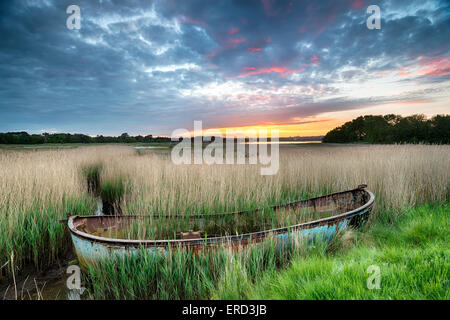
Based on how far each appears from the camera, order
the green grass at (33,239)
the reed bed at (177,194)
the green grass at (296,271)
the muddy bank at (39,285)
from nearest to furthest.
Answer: the green grass at (296,271) → the muddy bank at (39,285) → the green grass at (33,239) → the reed bed at (177,194)

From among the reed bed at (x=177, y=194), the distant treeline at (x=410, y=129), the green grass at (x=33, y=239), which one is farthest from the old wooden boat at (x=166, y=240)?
the distant treeline at (x=410, y=129)

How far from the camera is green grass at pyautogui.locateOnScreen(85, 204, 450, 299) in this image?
2197 mm

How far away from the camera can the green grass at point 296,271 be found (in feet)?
7.21

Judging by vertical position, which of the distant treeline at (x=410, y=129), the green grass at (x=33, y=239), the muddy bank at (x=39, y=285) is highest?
the distant treeline at (x=410, y=129)

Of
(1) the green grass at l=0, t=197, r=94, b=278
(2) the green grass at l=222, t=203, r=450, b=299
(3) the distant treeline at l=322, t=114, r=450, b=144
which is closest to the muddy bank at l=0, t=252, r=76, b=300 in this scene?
(1) the green grass at l=0, t=197, r=94, b=278

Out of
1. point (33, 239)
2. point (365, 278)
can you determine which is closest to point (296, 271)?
point (365, 278)

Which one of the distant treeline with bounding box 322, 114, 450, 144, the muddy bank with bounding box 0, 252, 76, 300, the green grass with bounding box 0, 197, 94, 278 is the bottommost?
the muddy bank with bounding box 0, 252, 76, 300

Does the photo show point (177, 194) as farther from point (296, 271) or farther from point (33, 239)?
point (296, 271)

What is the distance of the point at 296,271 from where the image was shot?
265 centimetres

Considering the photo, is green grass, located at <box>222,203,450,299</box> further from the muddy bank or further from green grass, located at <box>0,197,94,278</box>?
green grass, located at <box>0,197,94,278</box>

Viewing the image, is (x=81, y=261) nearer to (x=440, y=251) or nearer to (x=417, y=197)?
(x=440, y=251)

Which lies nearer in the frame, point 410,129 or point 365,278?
point 365,278

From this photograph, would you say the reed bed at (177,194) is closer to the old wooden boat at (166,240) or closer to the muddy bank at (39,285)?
the muddy bank at (39,285)
